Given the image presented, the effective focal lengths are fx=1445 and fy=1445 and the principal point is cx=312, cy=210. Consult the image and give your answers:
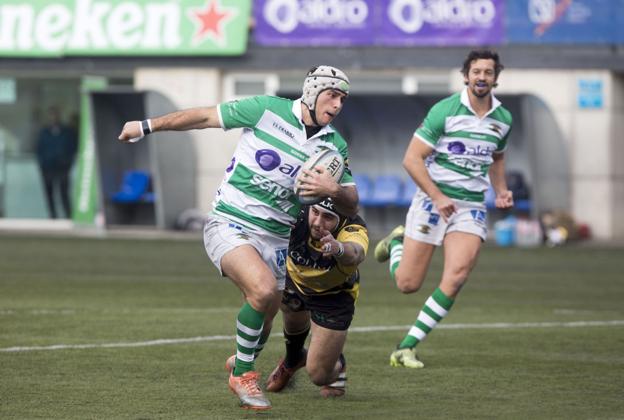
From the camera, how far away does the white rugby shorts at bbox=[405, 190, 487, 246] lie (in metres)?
11.2

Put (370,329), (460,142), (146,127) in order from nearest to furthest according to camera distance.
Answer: (146,127) < (460,142) < (370,329)

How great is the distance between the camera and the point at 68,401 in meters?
8.43

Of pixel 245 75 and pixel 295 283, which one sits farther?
pixel 245 75

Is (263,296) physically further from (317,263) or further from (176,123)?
(176,123)

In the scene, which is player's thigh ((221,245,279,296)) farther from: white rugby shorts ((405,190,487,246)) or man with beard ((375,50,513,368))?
white rugby shorts ((405,190,487,246))

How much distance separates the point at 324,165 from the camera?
27.7ft

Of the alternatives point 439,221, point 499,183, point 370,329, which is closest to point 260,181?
point 439,221

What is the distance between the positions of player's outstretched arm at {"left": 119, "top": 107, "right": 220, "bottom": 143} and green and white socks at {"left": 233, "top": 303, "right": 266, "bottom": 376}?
3.69ft

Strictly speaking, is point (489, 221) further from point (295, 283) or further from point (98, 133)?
point (295, 283)

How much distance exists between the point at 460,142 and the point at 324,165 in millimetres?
3011

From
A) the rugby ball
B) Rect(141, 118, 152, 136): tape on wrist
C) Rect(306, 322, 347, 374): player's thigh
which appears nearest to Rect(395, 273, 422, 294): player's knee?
Rect(306, 322, 347, 374): player's thigh

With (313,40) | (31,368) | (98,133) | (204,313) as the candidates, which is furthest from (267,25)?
(31,368)

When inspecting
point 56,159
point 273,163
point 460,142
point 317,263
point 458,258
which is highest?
point 273,163

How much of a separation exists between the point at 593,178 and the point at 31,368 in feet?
69.6
